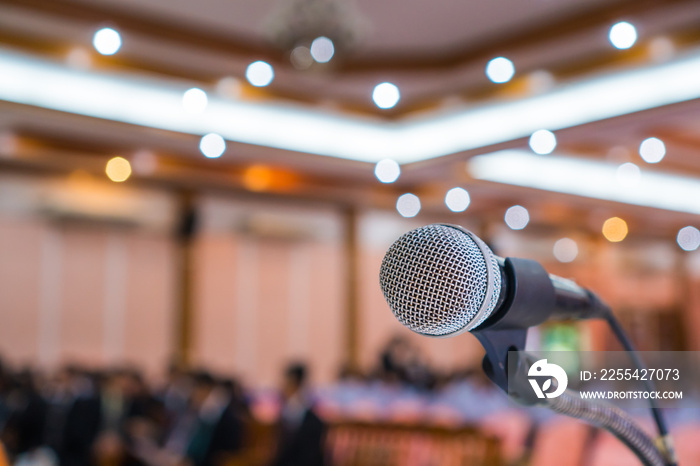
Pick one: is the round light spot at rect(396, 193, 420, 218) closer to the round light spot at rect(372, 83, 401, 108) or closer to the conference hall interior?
the conference hall interior

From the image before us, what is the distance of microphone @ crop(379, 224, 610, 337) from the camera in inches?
30.6

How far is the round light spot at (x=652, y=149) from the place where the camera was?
23.5 feet

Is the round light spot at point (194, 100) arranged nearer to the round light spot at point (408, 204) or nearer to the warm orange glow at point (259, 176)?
the warm orange glow at point (259, 176)

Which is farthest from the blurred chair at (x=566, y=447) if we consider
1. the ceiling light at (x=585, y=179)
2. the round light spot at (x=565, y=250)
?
the round light spot at (x=565, y=250)

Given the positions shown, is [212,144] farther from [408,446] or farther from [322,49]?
[408,446]

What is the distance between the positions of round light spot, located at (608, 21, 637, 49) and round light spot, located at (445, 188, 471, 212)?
3421 millimetres

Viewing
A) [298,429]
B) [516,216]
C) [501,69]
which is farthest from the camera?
[516,216]

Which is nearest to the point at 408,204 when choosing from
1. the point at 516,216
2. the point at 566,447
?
the point at 516,216

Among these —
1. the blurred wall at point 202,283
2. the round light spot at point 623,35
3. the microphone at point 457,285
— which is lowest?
the microphone at point 457,285

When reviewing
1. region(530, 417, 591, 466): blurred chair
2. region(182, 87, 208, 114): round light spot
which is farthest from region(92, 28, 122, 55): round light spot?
region(530, 417, 591, 466): blurred chair

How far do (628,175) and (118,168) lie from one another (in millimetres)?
5555

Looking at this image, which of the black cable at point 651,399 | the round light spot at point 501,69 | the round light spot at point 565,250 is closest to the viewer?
the black cable at point 651,399

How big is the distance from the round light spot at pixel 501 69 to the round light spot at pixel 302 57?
1.70m

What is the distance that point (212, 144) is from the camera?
5973 mm
